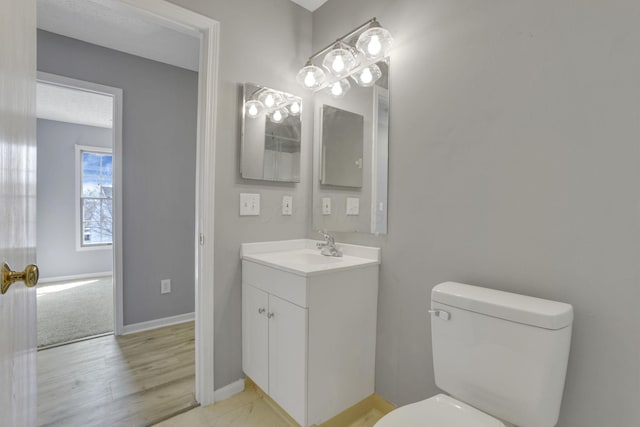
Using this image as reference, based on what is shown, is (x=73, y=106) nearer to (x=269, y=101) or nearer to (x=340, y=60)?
(x=269, y=101)

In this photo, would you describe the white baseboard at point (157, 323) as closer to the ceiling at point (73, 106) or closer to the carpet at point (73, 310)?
the carpet at point (73, 310)

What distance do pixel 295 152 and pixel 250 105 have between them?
0.39 meters

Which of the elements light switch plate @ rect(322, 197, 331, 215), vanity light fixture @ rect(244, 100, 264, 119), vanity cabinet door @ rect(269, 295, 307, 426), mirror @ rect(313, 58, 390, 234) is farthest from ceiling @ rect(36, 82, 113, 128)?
vanity cabinet door @ rect(269, 295, 307, 426)

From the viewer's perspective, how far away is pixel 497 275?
1.13m

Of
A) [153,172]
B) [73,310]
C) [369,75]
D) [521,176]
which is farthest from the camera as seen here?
[73,310]

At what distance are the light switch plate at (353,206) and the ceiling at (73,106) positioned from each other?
2659mm

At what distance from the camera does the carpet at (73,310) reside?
7.98 ft

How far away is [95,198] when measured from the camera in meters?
4.53

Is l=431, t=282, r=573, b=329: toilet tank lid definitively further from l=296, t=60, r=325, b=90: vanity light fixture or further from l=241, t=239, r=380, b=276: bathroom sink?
l=296, t=60, r=325, b=90: vanity light fixture

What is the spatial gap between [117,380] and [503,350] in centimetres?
213

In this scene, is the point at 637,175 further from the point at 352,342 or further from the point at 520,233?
the point at 352,342

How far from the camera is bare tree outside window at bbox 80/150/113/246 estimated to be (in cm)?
443

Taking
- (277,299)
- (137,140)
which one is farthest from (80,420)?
(137,140)

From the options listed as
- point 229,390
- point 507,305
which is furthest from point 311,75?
point 229,390
